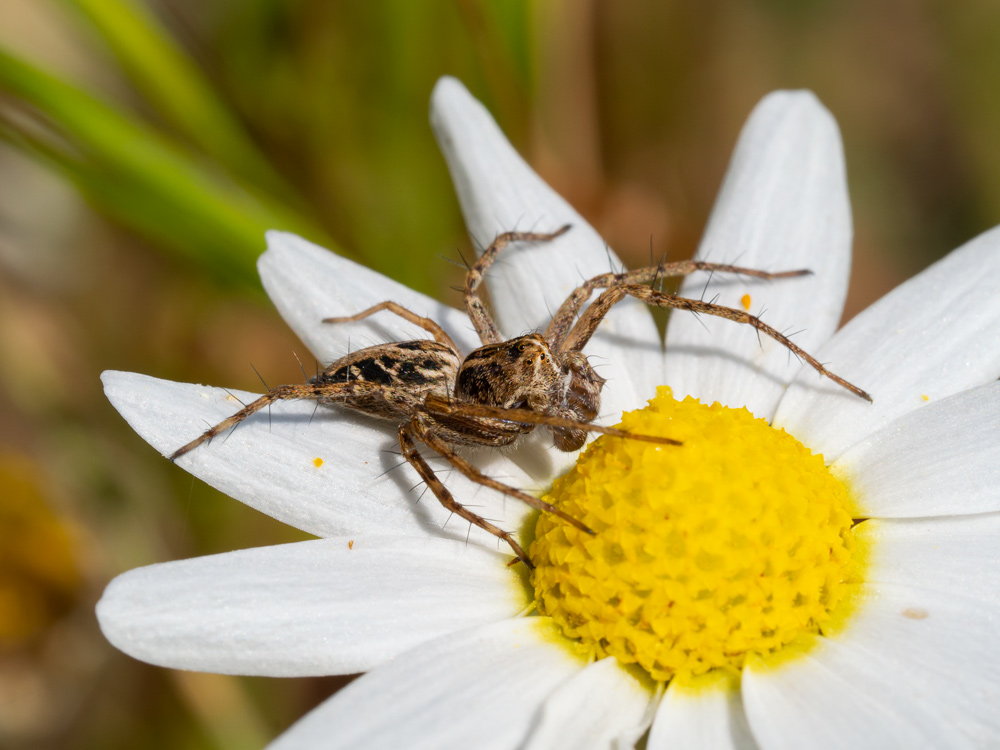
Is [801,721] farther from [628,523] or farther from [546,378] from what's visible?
[546,378]

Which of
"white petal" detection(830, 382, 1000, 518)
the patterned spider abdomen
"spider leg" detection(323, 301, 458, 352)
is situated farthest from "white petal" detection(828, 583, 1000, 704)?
"spider leg" detection(323, 301, 458, 352)

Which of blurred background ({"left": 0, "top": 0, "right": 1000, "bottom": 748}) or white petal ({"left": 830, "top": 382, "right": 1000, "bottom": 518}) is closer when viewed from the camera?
white petal ({"left": 830, "top": 382, "right": 1000, "bottom": 518})

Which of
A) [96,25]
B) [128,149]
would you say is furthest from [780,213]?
[96,25]

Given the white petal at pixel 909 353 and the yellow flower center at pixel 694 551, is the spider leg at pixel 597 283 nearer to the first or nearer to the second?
the white petal at pixel 909 353

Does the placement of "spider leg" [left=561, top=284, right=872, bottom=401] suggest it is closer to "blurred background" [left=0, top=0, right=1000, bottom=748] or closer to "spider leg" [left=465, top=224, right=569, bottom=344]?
"spider leg" [left=465, top=224, right=569, bottom=344]

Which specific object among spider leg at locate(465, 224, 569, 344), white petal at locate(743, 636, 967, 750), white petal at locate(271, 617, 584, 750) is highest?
spider leg at locate(465, 224, 569, 344)

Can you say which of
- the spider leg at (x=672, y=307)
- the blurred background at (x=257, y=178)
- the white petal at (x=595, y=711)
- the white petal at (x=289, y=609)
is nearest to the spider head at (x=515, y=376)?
the spider leg at (x=672, y=307)
